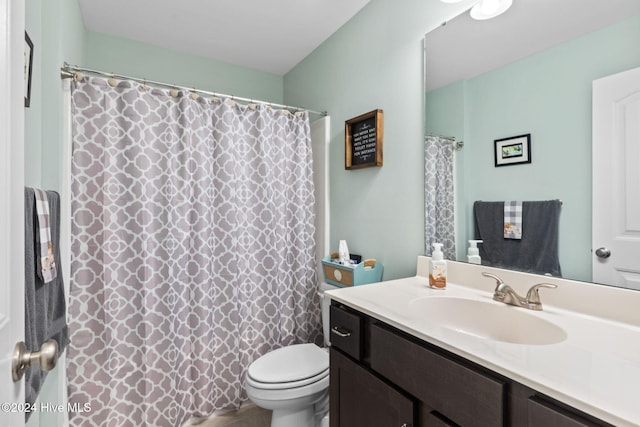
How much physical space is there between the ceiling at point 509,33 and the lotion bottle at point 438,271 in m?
0.79

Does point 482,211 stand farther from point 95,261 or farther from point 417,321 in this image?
point 95,261

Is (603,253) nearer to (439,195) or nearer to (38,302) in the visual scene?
(439,195)

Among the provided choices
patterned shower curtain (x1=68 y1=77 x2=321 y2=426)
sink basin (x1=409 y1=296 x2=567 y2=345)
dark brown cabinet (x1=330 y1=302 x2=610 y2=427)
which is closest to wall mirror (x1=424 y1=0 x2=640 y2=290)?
sink basin (x1=409 y1=296 x2=567 y2=345)

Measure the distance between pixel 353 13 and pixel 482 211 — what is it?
145 cm

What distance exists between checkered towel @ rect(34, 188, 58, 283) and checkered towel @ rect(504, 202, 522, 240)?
167cm

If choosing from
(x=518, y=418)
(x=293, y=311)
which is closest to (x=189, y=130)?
(x=293, y=311)

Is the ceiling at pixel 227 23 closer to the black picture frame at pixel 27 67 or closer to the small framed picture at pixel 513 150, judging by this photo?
the black picture frame at pixel 27 67

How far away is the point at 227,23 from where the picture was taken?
80.4 inches

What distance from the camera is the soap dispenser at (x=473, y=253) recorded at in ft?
4.28

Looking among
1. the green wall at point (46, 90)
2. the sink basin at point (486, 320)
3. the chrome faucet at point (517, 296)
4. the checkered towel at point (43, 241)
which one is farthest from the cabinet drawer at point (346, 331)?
the green wall at point (46, 90)

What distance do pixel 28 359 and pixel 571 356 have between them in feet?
3.66

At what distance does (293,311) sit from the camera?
2.17m

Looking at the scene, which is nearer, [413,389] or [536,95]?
[413,389]

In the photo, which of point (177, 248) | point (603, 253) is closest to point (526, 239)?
point (603, 253)
